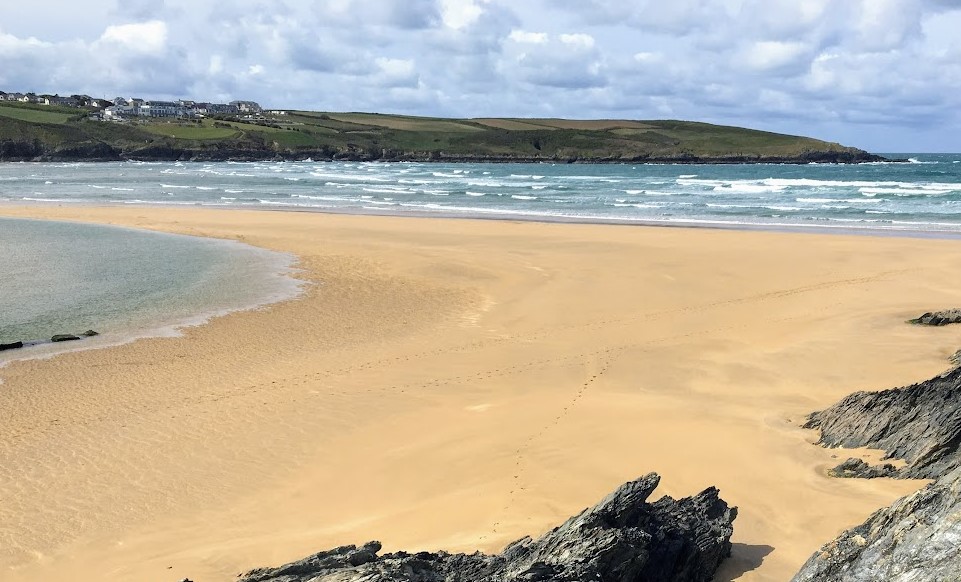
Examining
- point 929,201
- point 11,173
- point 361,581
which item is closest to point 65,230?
point 361,581

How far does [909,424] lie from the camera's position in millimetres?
10602

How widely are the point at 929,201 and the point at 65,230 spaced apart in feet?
176

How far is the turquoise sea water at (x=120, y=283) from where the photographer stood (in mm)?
19453

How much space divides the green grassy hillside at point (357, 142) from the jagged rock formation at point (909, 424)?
143 meters

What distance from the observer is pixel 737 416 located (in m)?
12.9

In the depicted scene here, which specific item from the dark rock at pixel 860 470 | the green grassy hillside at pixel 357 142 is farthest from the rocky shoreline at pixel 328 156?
the dark rock at pixel 860 470

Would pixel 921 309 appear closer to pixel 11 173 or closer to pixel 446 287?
pixel 446 287

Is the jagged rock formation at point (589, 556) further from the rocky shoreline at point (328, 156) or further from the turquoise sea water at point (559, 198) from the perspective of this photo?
the rocky shoreline at point (328, 156)

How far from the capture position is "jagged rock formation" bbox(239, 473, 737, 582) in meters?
5.97

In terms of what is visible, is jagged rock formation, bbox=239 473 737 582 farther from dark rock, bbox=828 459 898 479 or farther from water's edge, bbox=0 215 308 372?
water's edge, bbox=0 215 308 372

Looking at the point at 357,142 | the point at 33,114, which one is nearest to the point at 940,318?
the point at 357,142

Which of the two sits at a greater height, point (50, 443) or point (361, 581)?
point (361, 581)

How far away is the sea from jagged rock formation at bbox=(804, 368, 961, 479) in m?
14.9

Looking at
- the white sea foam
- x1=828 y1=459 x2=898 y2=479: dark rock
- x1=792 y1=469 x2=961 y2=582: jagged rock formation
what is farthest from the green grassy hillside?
x1=792 y1=469 x2=961 y2=582: jagged rock formation
